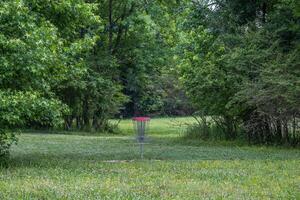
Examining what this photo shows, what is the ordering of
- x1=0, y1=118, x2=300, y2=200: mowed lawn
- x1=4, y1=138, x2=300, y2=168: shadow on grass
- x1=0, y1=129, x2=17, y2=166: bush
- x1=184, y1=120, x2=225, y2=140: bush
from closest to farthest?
x1=0, y1=118, x2=300, y2=200: mowed lawn
x1=0, y1=129, x2=17, y2=166: bush
x1=4, y1=138, x2=300, y2=168: shadow on grass
x1=184, y1=120, x2=225, y2=140: bush

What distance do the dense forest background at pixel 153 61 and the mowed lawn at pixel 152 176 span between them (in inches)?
51.7

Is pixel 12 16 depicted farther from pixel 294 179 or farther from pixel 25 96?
pixel 294 179

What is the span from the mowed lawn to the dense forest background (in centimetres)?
131

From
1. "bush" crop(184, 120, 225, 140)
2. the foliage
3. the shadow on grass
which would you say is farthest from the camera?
"bush" crop(184, 120, 225, 140)

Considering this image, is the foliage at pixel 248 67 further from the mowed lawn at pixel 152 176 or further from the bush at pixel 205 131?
the mowed lawn at pixel 152 176

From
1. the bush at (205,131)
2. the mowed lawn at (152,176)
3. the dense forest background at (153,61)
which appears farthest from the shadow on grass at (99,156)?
the bush at (205,131)

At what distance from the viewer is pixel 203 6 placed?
2508 centimetres

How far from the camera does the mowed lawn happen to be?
30.3ft

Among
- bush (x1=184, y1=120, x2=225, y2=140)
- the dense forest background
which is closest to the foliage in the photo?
the dense forest background

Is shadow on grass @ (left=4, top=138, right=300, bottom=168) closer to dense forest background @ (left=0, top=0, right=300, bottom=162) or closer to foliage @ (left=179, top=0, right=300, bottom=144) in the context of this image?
dense forest background @ (left=0, top=0, right=300, bottom=162)

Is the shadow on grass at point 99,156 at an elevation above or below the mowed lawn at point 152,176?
above

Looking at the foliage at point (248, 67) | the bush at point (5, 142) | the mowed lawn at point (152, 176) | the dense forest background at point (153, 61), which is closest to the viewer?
the mowed lawn at point (152, 176)

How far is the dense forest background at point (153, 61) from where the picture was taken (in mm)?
13094

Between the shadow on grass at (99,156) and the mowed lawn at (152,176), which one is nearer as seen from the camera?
the mowed lawn at (152,176)
